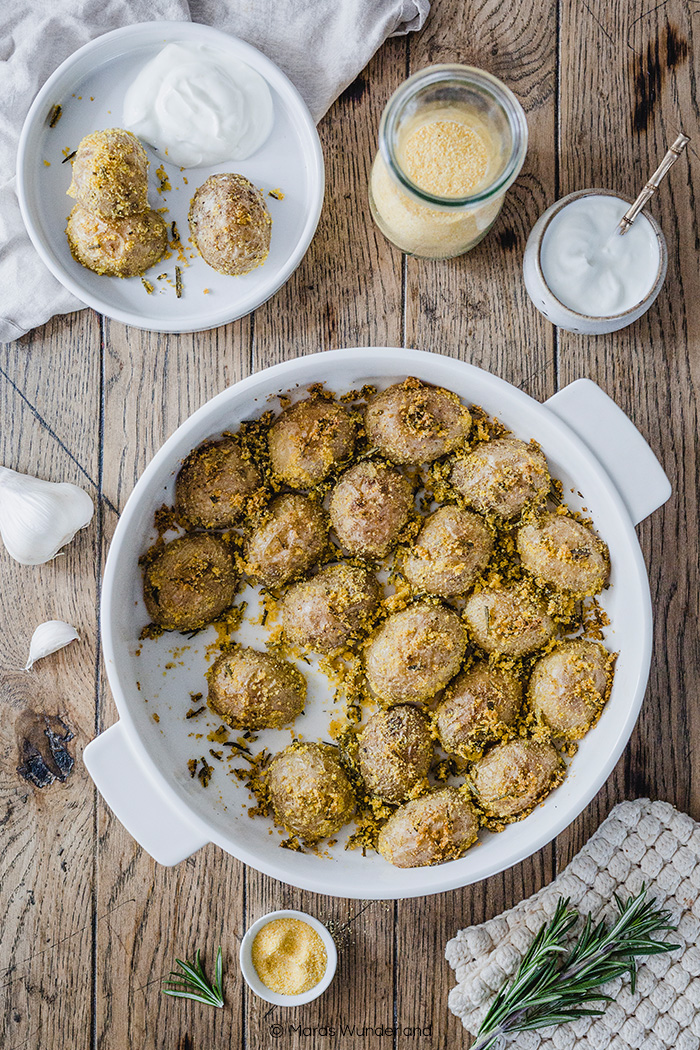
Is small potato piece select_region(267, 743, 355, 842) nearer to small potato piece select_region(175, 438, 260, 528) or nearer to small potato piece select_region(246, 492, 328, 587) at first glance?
small potato piece select_region(246, 492, 328, 587)

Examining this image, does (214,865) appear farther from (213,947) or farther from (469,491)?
(469,491)

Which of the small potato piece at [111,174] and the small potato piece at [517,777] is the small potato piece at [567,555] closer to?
the small potato piece at [517,777]

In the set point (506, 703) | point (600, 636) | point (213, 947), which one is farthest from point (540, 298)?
point (213, 947)

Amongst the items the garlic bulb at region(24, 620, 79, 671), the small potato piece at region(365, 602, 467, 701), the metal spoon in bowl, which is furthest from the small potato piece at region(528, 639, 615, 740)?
A: the garlic bulb at region(24, 620, 79, 671)

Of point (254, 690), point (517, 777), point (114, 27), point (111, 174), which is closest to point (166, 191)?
point (111, 174)

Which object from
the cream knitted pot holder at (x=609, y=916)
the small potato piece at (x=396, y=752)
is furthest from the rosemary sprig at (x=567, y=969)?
the small potato piece at (x=396, y=752)

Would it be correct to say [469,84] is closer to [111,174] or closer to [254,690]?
[111,174]
